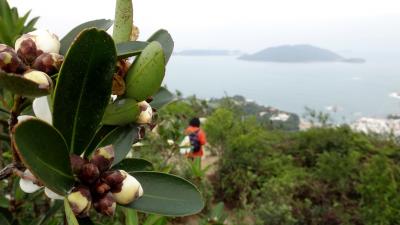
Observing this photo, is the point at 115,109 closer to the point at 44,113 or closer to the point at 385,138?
the point at 44,113

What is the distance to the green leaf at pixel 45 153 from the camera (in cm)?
43

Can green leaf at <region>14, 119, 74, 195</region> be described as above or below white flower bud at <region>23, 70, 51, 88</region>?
below

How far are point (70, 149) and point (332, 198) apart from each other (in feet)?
13.9

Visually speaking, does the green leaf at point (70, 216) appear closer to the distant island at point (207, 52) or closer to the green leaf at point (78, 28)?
the green leaf at point (78, 28)

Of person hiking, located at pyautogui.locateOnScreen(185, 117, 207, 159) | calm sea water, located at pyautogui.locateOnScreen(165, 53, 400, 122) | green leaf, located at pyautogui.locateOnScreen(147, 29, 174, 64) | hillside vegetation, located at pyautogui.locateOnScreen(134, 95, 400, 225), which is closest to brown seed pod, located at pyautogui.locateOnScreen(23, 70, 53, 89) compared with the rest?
green leaf, located at pyautogui.locateOnScreen(147, 29, 174, 64)

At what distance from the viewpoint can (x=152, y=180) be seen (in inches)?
23.5

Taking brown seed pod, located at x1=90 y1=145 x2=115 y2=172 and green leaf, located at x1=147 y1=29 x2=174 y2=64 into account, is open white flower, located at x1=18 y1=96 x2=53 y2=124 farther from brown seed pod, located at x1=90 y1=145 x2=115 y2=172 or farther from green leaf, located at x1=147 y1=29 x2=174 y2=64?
green leaf, located at x1=147 y1=29 x2=174 y2=64

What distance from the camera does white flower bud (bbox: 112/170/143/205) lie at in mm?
518

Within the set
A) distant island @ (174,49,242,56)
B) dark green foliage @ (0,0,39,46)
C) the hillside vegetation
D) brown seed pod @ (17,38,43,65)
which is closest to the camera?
brown seed pod @ (17,38,43,65)

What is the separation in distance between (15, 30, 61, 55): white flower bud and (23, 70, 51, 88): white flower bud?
7 cm

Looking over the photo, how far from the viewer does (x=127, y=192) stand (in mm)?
521

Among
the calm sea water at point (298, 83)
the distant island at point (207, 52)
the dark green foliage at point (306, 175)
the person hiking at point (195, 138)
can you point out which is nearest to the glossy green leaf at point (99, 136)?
the dark green foliage at point (306, 175)

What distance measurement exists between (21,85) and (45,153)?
0.08 meters

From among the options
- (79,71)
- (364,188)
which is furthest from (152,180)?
(364,188)
